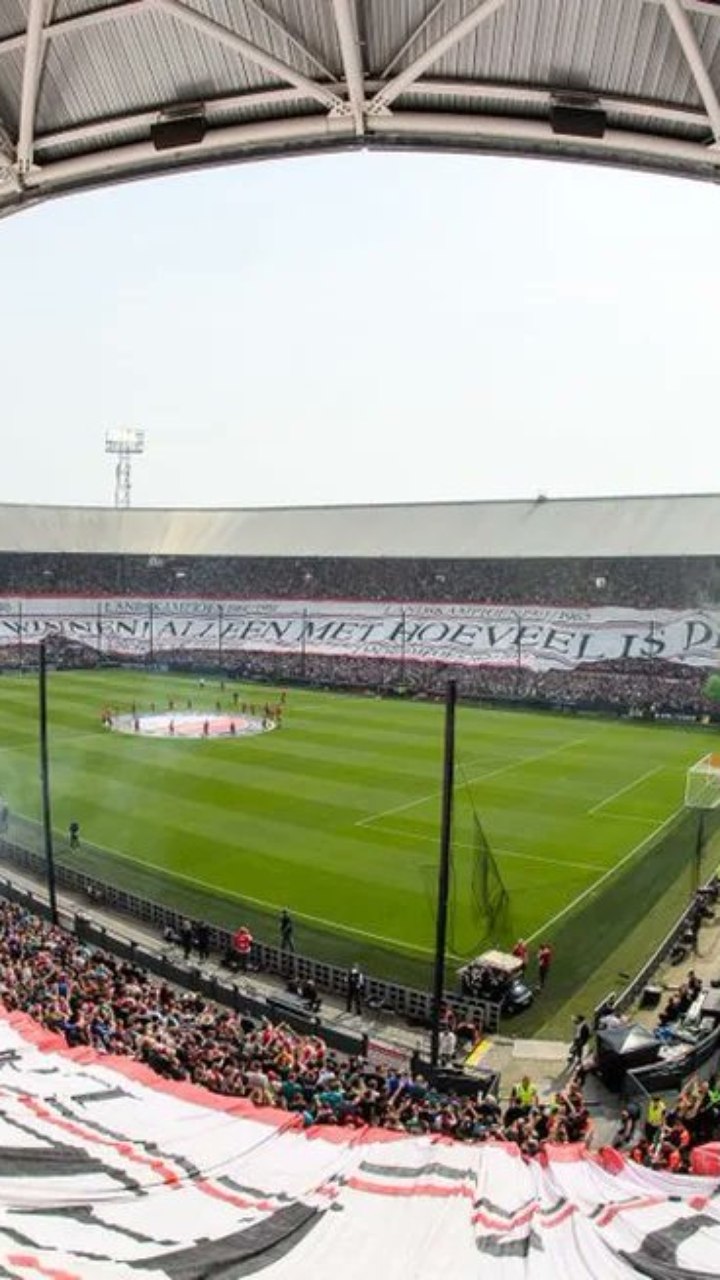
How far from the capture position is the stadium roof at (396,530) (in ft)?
211

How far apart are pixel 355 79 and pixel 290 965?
15642mm

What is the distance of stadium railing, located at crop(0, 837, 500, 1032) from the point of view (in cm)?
1788

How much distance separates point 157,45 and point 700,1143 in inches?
470

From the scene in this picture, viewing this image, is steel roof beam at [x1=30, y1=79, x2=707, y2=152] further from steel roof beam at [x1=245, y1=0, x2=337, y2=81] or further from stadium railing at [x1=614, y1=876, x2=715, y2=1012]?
stadium railing at [x1=614, y1=876, x2=715, y2=1012]

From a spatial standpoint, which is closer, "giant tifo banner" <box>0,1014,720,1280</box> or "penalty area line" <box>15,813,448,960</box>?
"giant tifo banner" <box>0,1014,720,1280</box>

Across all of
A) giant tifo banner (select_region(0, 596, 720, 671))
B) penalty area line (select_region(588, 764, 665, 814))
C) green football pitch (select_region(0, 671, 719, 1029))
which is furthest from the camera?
giant tifo banner (select_region(0, 596, 720, 671))

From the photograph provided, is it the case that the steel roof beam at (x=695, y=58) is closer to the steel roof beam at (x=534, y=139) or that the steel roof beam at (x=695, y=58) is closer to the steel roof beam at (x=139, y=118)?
the steel roof beam at (x=534, y=139)

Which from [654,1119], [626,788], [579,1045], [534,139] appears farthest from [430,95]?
[626,788]

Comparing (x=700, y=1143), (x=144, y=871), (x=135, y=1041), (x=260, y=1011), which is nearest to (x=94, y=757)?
(x=144, y=871)

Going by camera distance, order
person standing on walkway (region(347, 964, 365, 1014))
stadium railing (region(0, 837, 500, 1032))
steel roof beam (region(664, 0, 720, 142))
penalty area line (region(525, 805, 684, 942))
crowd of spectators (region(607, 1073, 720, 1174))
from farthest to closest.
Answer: penalty area line (region(525, 805, 684, 942)) → person standing on walkway (region(347, 964, 365, 1014)) → stadium railing (region(0, 837, 500, 1032)) → crowd of spectators (region(607, 1073, 720, 1174)) → steel roof beam (region(664, 0, 720, 142))

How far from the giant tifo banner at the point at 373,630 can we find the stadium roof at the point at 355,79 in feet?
168

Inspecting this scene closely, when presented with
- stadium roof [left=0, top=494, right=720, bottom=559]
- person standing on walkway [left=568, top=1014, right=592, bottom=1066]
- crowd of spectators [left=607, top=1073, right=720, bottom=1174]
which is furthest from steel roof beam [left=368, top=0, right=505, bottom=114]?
stadium roof [left=0, top=494, right=720, bottom=559]

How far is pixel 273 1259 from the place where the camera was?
5.95 metres

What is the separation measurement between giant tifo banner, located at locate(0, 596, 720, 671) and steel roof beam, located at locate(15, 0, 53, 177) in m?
52.1
